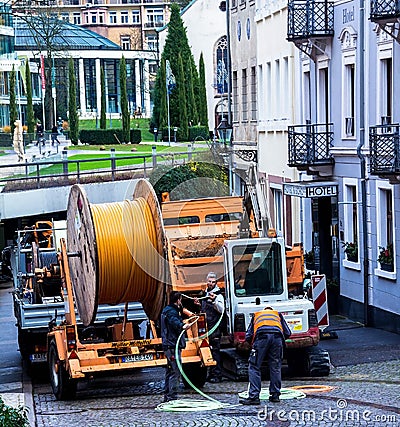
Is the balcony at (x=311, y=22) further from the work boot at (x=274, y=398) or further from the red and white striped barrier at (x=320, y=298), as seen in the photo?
the work boot at (x=274, y=398)

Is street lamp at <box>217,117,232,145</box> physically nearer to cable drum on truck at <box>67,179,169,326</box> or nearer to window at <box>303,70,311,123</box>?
window at <box>303,70,311,123</box>

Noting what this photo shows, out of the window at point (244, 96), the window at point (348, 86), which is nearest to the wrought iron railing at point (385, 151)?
the window at point (348, 86)

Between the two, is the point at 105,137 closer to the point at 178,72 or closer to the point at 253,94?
the point at 178,72

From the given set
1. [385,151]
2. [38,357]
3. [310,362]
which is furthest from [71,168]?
[310,362]

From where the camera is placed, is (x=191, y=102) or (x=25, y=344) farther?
(x=191, y=102)

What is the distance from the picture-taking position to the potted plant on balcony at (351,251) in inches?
1105

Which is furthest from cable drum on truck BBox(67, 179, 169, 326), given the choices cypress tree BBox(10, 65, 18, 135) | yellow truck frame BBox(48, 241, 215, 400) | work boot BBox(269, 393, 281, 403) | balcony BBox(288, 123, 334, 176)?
cypress tree BBox(10, 65, 18, 135)

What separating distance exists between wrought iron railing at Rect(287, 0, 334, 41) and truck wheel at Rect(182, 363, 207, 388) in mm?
12802

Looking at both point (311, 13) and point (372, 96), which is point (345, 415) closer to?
point (372, 96)

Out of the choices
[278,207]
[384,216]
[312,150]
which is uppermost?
[312,150]

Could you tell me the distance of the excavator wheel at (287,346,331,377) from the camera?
63.7 ft

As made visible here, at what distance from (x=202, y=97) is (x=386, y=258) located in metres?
65.4

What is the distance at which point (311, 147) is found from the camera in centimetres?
2967

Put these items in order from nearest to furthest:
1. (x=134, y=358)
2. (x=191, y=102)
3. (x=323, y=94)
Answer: (x=134, y=358)
(x=323, y=94)
(x=191, y=102)
